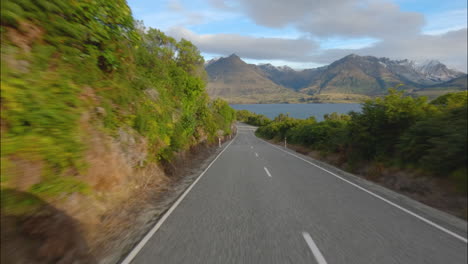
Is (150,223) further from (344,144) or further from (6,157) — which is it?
(344,144)

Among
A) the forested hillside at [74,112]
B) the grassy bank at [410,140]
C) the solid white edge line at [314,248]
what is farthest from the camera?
the grassy bank at [410,140]

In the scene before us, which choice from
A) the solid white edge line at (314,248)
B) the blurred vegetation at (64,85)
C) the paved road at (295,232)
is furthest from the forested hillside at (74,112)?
the solid white edge line at (314,248)

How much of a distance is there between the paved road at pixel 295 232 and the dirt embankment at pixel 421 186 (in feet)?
4.20

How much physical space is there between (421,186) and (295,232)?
16.9 feet

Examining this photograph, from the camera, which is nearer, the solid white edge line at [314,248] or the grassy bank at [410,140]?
the solid white edge line at [314,248]

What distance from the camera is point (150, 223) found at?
185 inches

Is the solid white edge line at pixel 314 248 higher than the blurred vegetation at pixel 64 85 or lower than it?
lower

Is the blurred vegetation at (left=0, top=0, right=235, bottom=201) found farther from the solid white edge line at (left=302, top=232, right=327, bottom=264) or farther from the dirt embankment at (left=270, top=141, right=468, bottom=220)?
the dirt embankment at (left=270, top=141, right=468, bottom=220)

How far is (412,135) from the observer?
7867 mm

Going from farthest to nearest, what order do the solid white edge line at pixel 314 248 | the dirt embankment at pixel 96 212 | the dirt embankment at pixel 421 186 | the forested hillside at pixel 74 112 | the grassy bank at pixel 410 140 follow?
the grassy bank at pixel 410 140
the dirt embankment at pixel 421 186
the forested hillside at pixel 74 112
the solid white edge line at pixel 314 248
the dirt embankment at pixel 96 212

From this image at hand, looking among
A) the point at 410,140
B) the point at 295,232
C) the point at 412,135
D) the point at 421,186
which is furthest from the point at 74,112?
the point at 410,140

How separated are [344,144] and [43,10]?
13.3m

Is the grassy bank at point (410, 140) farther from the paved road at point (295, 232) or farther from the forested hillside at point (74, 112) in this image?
the forested hillside at point (74, 112)

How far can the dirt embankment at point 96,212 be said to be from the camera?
3111mm
